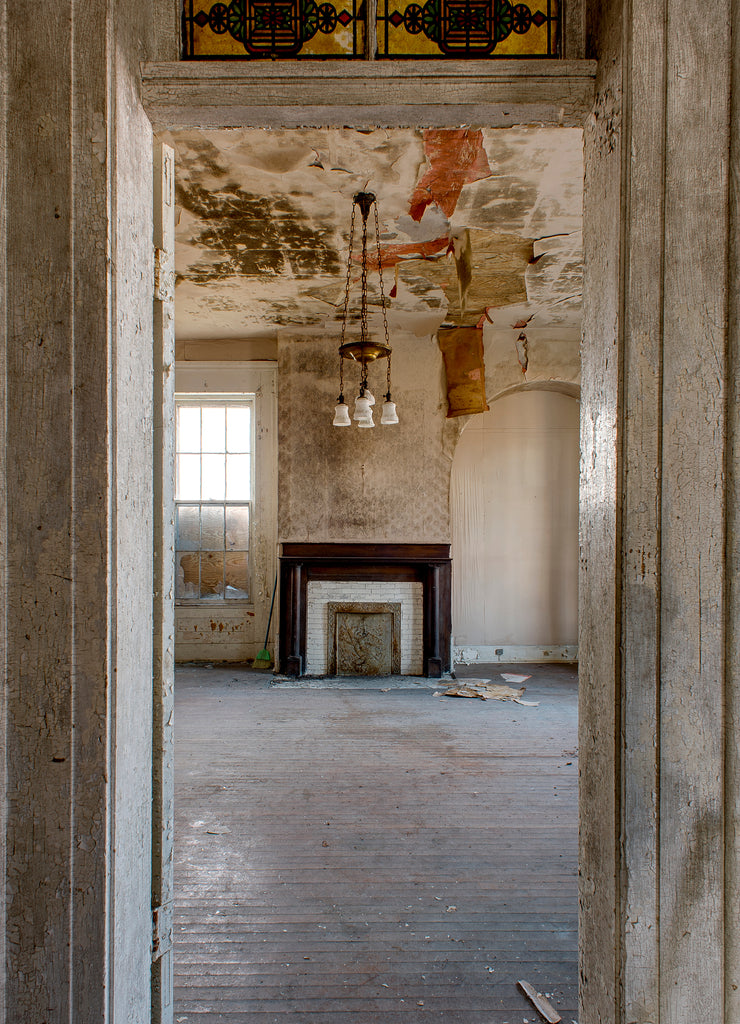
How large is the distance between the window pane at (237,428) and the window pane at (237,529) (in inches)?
26.0

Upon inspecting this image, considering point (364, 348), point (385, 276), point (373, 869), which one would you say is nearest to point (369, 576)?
point (364, 348)

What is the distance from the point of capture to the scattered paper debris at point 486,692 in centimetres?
501

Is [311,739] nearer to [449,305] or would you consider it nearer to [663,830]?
[663,830]

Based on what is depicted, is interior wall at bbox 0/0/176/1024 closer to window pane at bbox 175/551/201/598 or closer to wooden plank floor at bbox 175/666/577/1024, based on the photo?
wooden plank floor at bbox 175/666/577/1024

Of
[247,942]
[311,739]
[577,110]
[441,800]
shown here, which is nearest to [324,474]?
[311,739]

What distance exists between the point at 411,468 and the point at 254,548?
186 cm

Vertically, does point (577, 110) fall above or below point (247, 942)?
above

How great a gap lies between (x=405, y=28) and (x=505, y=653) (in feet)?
19.0

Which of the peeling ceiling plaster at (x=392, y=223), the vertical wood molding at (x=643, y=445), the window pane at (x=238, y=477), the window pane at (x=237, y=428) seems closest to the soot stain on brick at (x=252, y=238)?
the peeling ceiling plaster at (x=392, y=223)

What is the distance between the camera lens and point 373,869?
2.46 meters

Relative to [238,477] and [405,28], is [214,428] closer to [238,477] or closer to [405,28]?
[238,477]

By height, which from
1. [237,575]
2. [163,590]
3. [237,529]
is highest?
[163,590]

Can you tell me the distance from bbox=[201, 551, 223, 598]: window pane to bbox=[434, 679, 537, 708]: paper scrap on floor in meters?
2.54

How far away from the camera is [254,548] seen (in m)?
6.23
